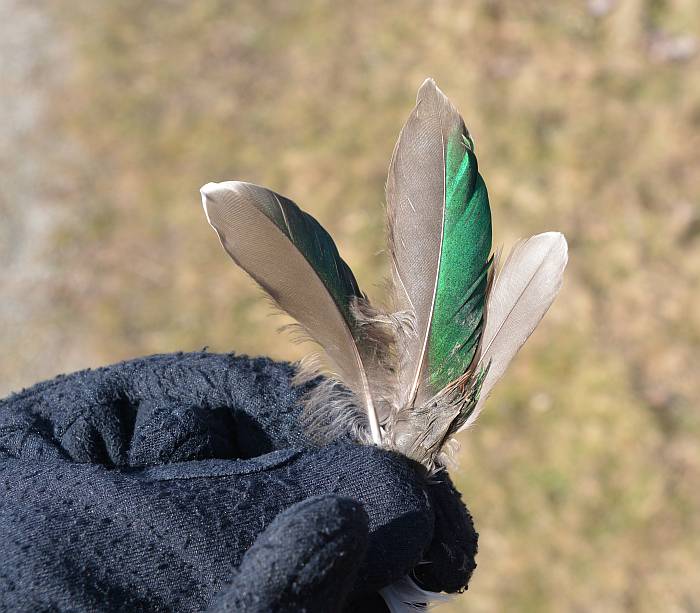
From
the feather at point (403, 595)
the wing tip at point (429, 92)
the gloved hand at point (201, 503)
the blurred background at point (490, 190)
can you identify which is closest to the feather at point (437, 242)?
the wing tip at point (429, 92)

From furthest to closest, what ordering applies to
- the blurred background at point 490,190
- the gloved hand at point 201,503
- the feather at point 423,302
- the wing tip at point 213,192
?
the blurred background at point 490,190, the feather at point 423,302, the wing tip at point 213,192, the gloved hand at point 201,503

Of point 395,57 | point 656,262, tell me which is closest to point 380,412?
point 656,262

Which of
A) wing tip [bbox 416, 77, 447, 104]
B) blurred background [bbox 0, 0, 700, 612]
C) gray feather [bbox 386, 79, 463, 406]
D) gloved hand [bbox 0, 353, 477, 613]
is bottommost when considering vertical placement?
blurred background [bbox 0, 0, 700, 612]

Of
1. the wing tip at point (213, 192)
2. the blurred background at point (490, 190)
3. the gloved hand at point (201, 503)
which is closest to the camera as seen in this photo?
the gloved hand at point (201, 503)

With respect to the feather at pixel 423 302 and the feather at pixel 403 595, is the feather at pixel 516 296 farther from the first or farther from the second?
the feather at pixel 403 595

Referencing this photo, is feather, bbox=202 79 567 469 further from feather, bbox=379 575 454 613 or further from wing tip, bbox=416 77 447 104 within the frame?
feather, bbox=379 575 454 613

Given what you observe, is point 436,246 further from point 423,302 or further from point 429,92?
point 429,92

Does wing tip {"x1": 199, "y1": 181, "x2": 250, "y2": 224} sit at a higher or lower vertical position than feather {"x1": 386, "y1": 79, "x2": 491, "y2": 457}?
higher

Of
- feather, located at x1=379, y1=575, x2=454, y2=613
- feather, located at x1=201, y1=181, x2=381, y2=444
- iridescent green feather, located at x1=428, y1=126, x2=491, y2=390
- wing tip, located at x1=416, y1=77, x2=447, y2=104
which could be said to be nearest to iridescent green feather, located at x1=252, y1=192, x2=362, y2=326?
feather, located at x1=201, y1=181, x2=381, y2=444
